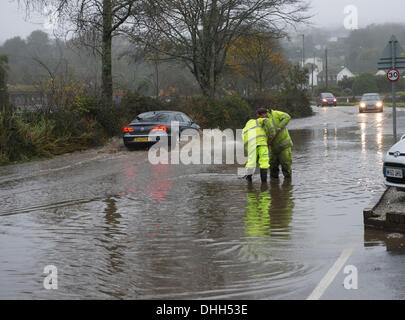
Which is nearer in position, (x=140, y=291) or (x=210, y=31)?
(x=140, y=291)

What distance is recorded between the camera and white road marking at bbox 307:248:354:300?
17.8 ft

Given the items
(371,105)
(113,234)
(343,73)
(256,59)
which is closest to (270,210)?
(113,234)

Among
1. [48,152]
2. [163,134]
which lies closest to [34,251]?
[48,152]

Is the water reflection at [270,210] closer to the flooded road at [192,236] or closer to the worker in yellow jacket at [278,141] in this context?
the flooded road at [192,236]

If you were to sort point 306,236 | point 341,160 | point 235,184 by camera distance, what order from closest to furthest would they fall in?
point 306,236 < point 235,184 < point 341,160

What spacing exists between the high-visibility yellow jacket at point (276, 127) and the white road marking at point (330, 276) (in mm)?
5881

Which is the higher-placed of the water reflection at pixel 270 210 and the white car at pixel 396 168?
the white car at pixel 396 168

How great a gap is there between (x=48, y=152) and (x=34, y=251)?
12682 mm

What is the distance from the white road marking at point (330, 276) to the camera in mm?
5426

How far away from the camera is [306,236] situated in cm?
771

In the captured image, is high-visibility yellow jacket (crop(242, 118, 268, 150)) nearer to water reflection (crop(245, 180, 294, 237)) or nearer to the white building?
water reflection (crop(245, 180, 294, 237))

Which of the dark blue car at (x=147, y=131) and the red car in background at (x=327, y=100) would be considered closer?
the dark blue car at (x=147, y=131)

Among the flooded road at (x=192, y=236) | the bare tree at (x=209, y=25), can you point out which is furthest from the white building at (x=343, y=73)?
the flooded road at (x=192, y=236)
